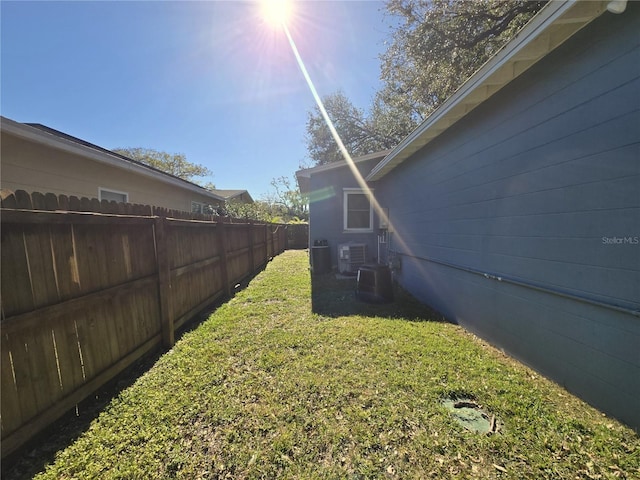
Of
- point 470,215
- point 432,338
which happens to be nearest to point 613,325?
point 432,338

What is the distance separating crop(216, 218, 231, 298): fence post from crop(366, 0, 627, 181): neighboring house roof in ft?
14.9

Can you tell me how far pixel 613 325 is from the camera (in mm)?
2084

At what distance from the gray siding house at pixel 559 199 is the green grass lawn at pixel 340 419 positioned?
430 mm

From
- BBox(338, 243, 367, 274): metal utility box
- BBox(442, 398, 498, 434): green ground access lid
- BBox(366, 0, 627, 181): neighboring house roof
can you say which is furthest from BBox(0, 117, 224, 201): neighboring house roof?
BBox(442, 398, 498, 434): green ground access lid

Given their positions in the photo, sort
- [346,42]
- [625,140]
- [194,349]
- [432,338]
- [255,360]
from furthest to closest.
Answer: [346,42] < [432,338] < [194,349] < [255,360] < [625,140]

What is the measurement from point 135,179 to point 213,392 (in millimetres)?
7143

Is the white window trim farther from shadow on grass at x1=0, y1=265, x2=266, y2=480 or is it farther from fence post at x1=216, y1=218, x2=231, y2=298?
shadow on grass at x1=0, y1=265, x2=266, y2=480

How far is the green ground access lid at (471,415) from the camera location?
6.66ft

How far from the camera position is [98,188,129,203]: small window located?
6.10 meters

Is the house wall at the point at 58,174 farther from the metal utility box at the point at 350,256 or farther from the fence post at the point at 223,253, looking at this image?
the metal utility box at the point at 350,256

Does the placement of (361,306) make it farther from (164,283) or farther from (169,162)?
(169,162)

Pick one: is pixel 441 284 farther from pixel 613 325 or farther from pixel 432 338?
pixel 613 325

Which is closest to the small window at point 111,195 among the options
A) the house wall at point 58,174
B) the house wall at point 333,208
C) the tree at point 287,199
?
the house wall at point 58,174

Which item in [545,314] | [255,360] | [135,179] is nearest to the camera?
[545,314]
